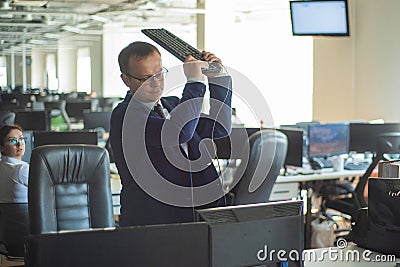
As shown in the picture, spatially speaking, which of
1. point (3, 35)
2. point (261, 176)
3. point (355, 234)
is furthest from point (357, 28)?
point (3, 35)

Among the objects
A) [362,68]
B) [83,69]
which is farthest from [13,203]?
[83,69]

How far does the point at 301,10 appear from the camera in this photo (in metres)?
7.69

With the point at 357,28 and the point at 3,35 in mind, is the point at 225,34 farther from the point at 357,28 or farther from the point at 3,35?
the point at 3,35

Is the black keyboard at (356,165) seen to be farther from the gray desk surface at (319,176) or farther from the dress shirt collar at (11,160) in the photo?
the dress shirt collar at (11,160)

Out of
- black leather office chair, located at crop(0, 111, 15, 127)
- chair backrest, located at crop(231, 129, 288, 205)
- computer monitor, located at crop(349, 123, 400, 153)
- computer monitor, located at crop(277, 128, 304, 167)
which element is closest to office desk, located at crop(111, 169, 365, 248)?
computer monitor, located at crop(277, 128, 304, 167)

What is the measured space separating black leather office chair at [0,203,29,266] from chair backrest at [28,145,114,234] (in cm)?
76

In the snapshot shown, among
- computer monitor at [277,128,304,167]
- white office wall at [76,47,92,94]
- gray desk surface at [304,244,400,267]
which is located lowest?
gray desk surface at [304,244,400,267]

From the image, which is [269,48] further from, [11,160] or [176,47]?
[176,47]

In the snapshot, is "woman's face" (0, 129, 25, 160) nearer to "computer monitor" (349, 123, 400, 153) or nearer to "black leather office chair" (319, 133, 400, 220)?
"black leather office chair" (319, 133, 400, 220)

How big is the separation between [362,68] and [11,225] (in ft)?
16.7

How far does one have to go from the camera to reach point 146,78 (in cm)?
225

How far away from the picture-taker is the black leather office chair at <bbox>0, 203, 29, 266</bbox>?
398 cm

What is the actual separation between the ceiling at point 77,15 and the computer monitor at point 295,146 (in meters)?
5.74

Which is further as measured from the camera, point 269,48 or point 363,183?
point 269,48
